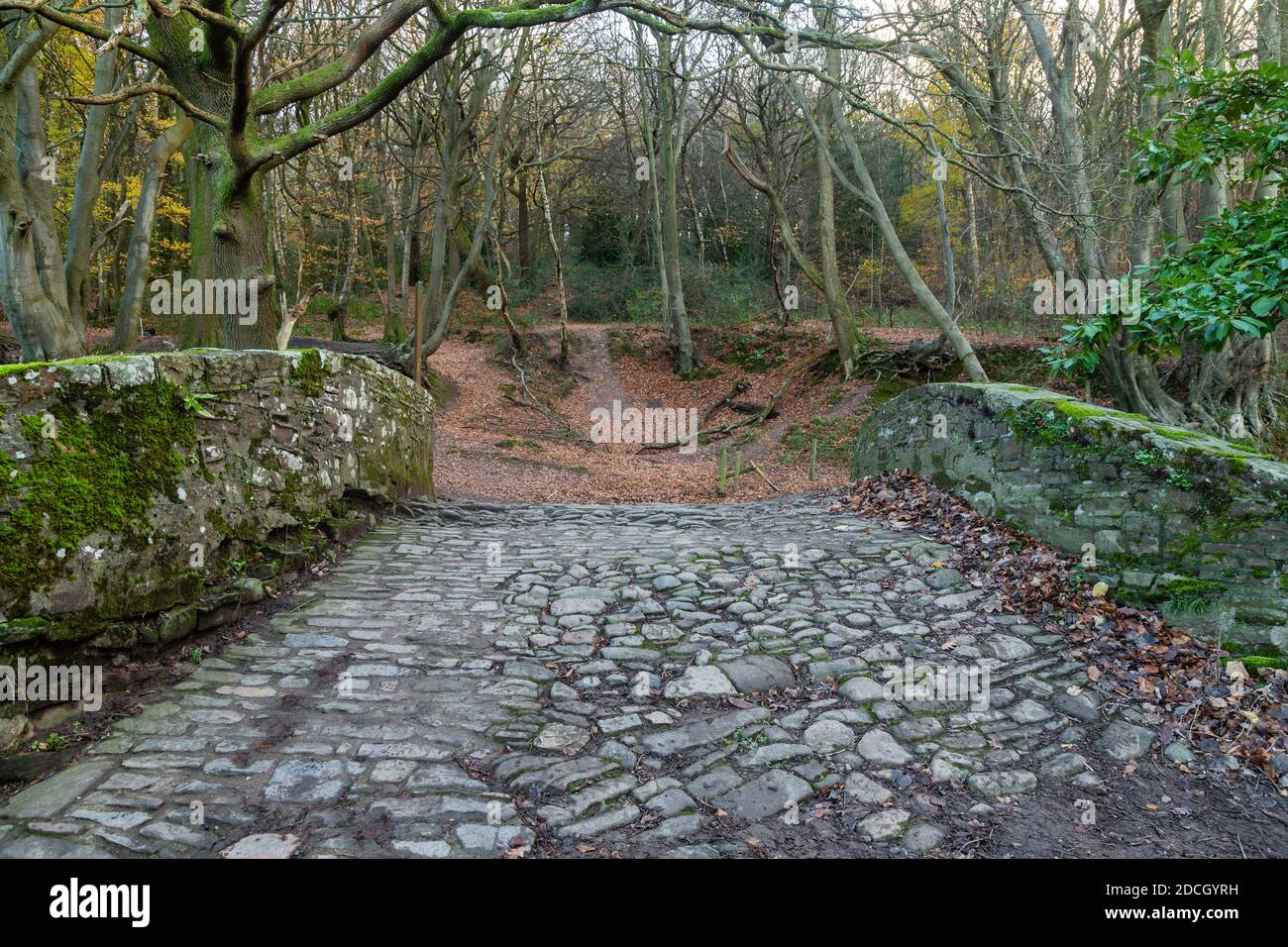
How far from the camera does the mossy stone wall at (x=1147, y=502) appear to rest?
4.31 meters

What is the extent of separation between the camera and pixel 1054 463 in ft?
19.2

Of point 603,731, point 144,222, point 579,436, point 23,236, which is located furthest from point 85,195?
point 603,731

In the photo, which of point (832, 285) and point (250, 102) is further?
point (832, 285)

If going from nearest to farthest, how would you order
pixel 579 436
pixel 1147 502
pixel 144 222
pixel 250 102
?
pixel 1147 502 → pixel 250 102 → pixel 144 222 → pixel 579 436

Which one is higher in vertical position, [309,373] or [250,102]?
[250,102]

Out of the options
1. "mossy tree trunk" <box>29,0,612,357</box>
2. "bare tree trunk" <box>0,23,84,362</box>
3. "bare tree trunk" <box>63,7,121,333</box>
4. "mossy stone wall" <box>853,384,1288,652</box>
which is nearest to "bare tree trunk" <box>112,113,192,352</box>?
"bare tree trunk" <box>63,7,121,333</box>

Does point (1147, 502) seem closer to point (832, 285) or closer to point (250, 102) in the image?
point (250, 102)

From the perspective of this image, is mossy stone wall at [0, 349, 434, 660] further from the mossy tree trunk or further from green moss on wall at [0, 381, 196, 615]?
the mossy tree trunk

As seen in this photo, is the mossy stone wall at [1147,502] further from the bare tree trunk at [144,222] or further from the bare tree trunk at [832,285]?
the bare tree trunk at [144,222]

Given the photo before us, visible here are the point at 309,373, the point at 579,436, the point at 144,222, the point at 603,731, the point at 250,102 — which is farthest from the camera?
the point at 579,436

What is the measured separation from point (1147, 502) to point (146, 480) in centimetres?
624

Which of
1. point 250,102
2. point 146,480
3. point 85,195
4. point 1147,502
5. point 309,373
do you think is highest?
point 250,102

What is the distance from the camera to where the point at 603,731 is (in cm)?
387
